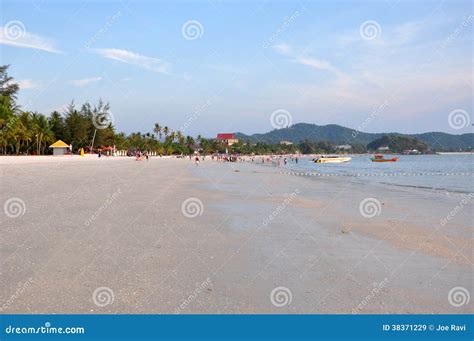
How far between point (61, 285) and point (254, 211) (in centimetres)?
853

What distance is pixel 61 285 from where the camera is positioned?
5402mm

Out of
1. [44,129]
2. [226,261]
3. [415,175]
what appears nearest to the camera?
[226,261]

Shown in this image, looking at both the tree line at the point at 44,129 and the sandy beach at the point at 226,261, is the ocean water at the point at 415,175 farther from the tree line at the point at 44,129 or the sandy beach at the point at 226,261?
the tree line at the point at 44,129

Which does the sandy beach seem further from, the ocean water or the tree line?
the tree line

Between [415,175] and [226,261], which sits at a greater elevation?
[226,261]

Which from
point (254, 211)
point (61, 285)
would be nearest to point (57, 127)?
point (254, 211)

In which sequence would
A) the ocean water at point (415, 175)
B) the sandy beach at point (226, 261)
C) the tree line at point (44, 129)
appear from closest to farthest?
the sandy beach at point (226, 261)
the ocean water at point (415, 175)
the tree line at point (44, 129)

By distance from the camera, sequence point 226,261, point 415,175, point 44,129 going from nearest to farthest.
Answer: point 226,261
point 415,175
point 44,129

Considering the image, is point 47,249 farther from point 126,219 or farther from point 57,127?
point 57,127

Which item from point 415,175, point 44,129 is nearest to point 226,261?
point 415,175

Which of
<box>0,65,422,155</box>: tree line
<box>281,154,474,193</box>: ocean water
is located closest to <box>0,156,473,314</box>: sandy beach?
<box>281,154,474,193</box>: ocean water

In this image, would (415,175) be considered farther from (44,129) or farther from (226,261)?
(44,129)

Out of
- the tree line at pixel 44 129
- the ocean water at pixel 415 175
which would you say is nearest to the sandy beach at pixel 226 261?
the ocean water at pixel 415 175

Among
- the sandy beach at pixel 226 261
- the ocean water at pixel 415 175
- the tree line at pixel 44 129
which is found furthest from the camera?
the tree line at pixel 44 129
